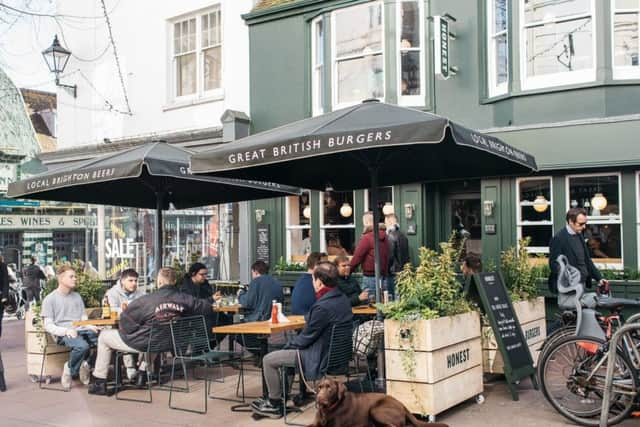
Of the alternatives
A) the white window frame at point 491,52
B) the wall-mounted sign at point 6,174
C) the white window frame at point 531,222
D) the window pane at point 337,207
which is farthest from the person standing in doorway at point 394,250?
the wall-mounted sign at point 6,174

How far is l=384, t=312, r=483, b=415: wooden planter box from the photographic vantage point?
605cm

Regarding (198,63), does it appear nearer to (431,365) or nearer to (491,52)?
(491,52)

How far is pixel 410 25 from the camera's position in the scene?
1309 cm

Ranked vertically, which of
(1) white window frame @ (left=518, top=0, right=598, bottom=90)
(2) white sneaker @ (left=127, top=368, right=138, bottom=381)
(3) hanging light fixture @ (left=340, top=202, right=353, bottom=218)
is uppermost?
(1) white window frame @ (left=518, top=0, right=598, bottom=90)

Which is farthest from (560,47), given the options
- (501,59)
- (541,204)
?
(541,204)

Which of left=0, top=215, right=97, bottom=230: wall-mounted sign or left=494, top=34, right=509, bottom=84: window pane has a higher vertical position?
left=494, top=34, right=509, bottom=84: window pane

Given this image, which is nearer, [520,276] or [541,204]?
[520,276]

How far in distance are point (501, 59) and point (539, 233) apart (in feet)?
10.3

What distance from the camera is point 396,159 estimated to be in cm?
835

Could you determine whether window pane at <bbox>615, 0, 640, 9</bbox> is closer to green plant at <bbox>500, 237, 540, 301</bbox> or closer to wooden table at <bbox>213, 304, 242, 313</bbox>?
green plant at <bbox>500, 237, 540, 301</bbox>

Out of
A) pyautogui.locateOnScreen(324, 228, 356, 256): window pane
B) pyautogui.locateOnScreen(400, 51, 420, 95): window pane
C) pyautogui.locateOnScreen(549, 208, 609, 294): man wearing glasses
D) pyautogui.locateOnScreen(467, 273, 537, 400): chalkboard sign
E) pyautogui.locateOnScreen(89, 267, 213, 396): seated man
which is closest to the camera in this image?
pyautogui.locateOnScreen(467, 273, 537, 400): chalkboard sign

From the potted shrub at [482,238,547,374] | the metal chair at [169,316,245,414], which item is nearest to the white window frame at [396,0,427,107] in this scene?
the potted shrub at [482,238,547,374]

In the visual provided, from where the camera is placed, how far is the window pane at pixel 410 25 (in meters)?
13.0

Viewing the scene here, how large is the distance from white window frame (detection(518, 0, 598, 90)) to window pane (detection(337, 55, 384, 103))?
2809mm
